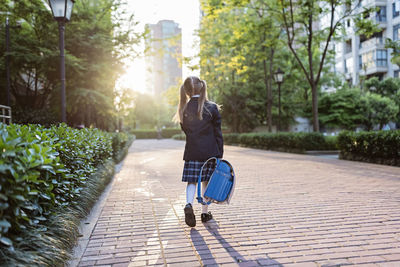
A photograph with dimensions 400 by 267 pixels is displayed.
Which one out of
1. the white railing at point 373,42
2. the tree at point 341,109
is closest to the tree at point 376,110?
the tree at point 341,109

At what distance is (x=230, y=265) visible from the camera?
3.00 metres

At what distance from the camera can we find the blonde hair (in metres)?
4.24

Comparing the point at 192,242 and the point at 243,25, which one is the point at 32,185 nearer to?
the point at 192,242

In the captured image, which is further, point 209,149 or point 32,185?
point 209,149

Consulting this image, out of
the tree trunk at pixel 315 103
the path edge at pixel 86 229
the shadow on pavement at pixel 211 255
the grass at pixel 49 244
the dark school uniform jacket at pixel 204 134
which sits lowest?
the path edge at pixel 86 229

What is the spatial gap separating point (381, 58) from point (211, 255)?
45.7 m

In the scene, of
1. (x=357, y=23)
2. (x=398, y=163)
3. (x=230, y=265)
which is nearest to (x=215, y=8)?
(x=357, y=23)

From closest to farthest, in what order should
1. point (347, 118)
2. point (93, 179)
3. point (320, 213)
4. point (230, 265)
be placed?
point (230, 265) → point (320, 213) → point (93, 179) → point (347, 118)

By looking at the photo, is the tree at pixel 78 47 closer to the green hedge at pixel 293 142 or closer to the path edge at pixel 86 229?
the path edge at pixel 86 229

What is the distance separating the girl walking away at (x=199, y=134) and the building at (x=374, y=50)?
37581mm

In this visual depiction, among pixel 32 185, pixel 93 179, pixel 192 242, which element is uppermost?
pixel 32 185

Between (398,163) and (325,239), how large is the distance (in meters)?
8.20

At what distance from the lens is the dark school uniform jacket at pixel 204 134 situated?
4.25 m

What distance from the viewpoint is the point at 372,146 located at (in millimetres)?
11547
